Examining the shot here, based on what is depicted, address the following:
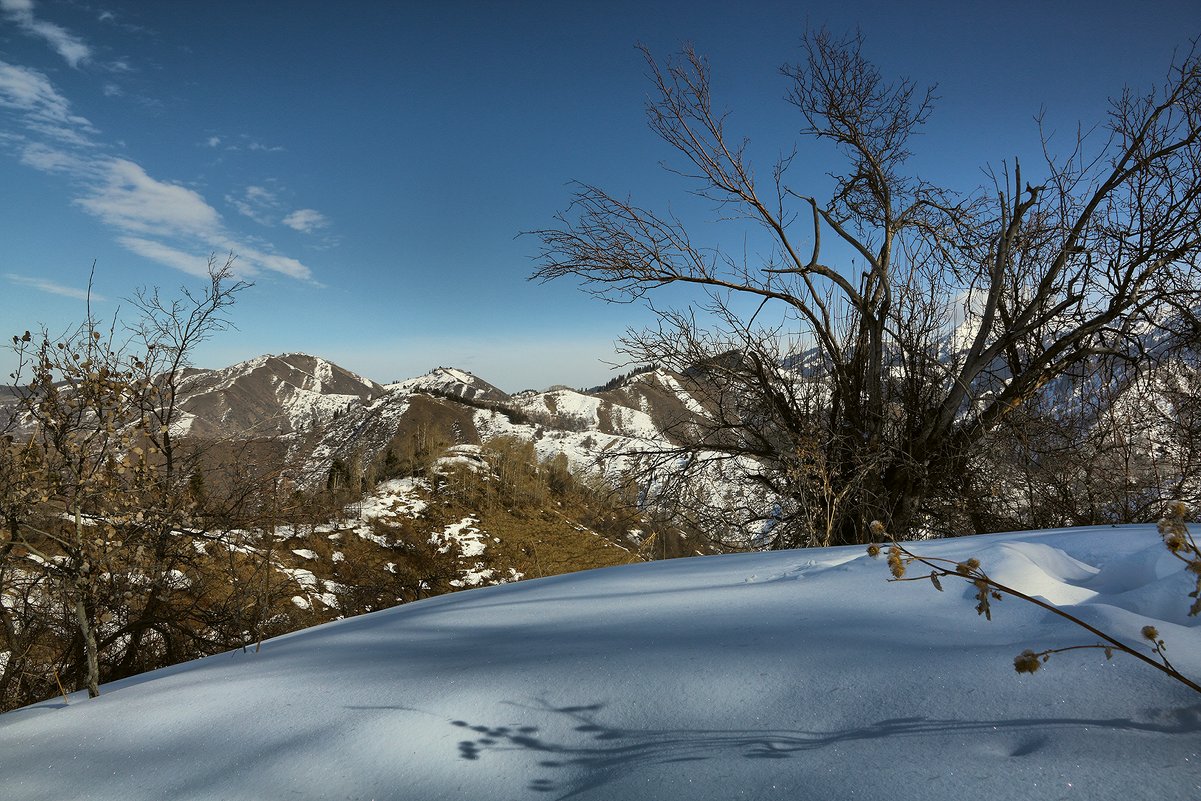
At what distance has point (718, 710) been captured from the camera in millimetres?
1028

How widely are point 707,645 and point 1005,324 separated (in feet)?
16.3

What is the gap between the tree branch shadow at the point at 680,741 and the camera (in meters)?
0.84

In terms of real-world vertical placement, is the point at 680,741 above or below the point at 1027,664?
below

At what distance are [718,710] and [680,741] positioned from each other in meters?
0.10

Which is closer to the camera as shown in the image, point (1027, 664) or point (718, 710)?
point (1027, 664)

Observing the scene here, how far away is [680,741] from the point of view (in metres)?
0.96

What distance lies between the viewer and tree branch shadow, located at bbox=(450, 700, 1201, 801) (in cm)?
84

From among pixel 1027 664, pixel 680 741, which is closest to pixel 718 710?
pixel 680 741

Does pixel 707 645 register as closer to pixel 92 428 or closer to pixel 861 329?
pixel 92 428

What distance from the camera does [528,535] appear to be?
58.7 ft

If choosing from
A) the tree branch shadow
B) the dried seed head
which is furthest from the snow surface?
the dried seed head

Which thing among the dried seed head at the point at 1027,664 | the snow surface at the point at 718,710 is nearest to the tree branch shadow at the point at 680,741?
the snow surface at the point at 718,710

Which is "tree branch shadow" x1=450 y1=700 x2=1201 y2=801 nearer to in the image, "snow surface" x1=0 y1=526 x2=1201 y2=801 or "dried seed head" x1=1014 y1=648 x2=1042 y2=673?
"snow surface" x1=0 y1=526 x2=1201 y2=801

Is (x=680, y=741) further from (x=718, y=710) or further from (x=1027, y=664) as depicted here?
(x=1027, y=664)
